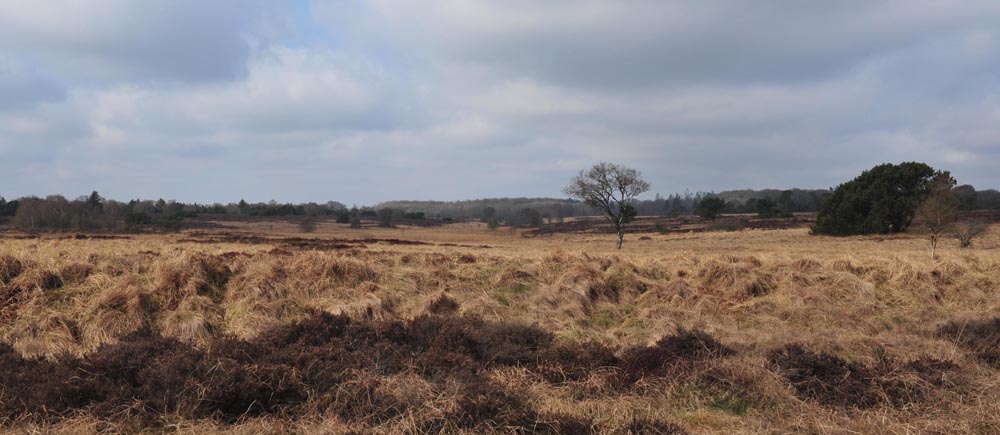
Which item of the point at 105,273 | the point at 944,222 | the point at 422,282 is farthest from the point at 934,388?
the point at 944,222

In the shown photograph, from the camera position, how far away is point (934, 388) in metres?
5.46

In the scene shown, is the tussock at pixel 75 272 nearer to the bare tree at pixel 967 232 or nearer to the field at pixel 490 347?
the field at pixel 490 347

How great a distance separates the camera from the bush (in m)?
48.0

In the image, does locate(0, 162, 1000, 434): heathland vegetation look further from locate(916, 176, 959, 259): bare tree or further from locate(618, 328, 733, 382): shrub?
locate(916, 176, 959, 259): bare tree

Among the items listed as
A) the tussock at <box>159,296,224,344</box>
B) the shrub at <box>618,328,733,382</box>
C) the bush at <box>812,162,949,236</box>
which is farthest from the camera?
the bush at <box>812,162,949,236</box>

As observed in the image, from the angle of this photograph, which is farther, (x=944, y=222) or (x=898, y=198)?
(x=898, y=198)

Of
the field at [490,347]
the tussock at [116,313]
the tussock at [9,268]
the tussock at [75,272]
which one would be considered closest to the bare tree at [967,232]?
the field at [490,347]

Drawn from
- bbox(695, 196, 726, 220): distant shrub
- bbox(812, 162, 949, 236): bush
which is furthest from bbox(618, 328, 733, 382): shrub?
bbox(695, 196, 726, 220): distant shrub

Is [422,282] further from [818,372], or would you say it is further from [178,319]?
[818,372]

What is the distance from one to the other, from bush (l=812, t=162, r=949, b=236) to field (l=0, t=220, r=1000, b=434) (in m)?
41.8

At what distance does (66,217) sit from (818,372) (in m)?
78.8

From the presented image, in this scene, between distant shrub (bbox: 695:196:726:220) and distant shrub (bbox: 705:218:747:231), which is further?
distant shrub (bbox: 695:196:726:220)

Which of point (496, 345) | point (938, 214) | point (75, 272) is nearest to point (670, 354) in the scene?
point (496, 345)

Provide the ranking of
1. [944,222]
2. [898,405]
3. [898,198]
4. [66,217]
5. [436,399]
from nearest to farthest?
[436,399] < [898,405] < [944,222] < [898,198] < [66,217]
